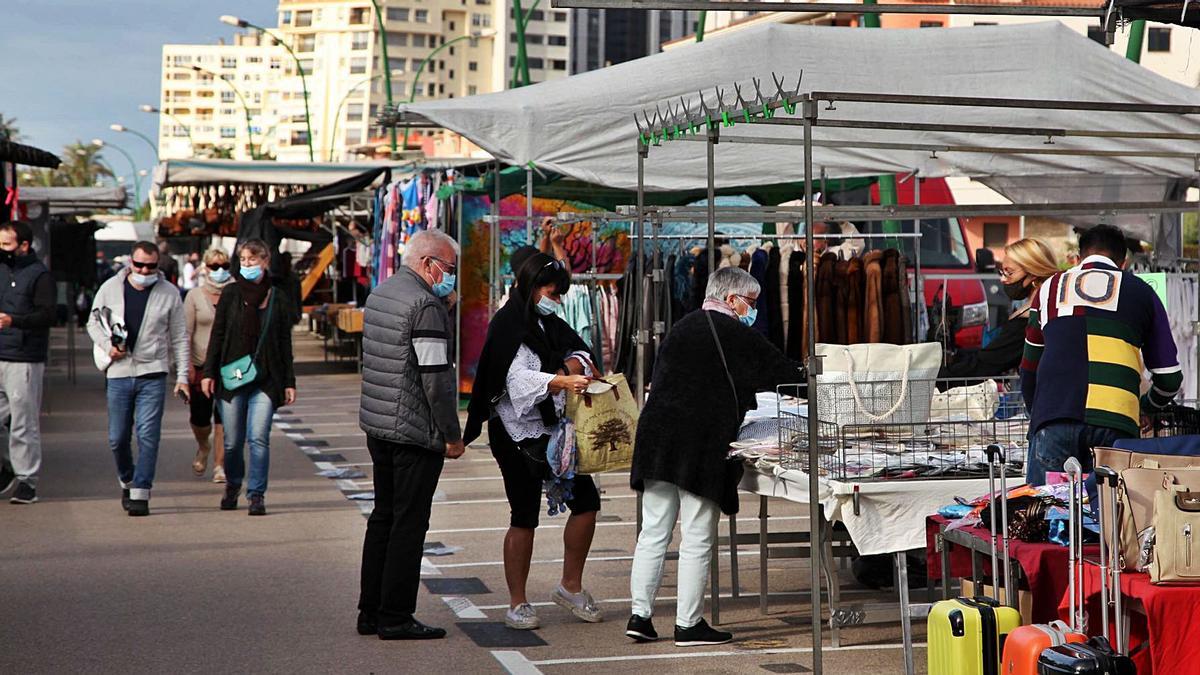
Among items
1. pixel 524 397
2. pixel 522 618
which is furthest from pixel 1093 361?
pixel 522 618

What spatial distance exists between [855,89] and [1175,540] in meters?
6.63

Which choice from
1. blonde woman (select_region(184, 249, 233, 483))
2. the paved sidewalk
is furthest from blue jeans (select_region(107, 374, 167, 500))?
blonde woman (select_region(184, 249, 233, 483))

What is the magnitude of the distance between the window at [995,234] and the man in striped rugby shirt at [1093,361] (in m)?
67.6

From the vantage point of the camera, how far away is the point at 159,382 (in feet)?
38.7

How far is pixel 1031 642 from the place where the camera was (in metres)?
5.16

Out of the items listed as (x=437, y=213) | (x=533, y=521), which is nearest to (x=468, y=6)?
(x=437, y=213)

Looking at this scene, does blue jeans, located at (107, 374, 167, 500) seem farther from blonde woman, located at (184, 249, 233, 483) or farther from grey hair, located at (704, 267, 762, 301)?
grey hair, located at (704, 267, 762, 301)

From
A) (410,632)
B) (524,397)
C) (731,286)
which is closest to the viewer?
A: (731,286)

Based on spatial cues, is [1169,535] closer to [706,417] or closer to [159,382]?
[706,417]

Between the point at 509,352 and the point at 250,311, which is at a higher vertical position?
the point at 250,311

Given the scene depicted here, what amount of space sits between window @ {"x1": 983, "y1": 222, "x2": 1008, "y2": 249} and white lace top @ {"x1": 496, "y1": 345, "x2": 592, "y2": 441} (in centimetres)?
6701

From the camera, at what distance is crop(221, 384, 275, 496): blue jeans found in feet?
37.8

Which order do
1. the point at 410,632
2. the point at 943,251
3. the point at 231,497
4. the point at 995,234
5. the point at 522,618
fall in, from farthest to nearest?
the point at 995,234 → the point at 943,251 → the point at 231,497 → the point at 522,618 → the point at 410,632

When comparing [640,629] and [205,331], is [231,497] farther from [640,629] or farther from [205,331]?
[640,629]
